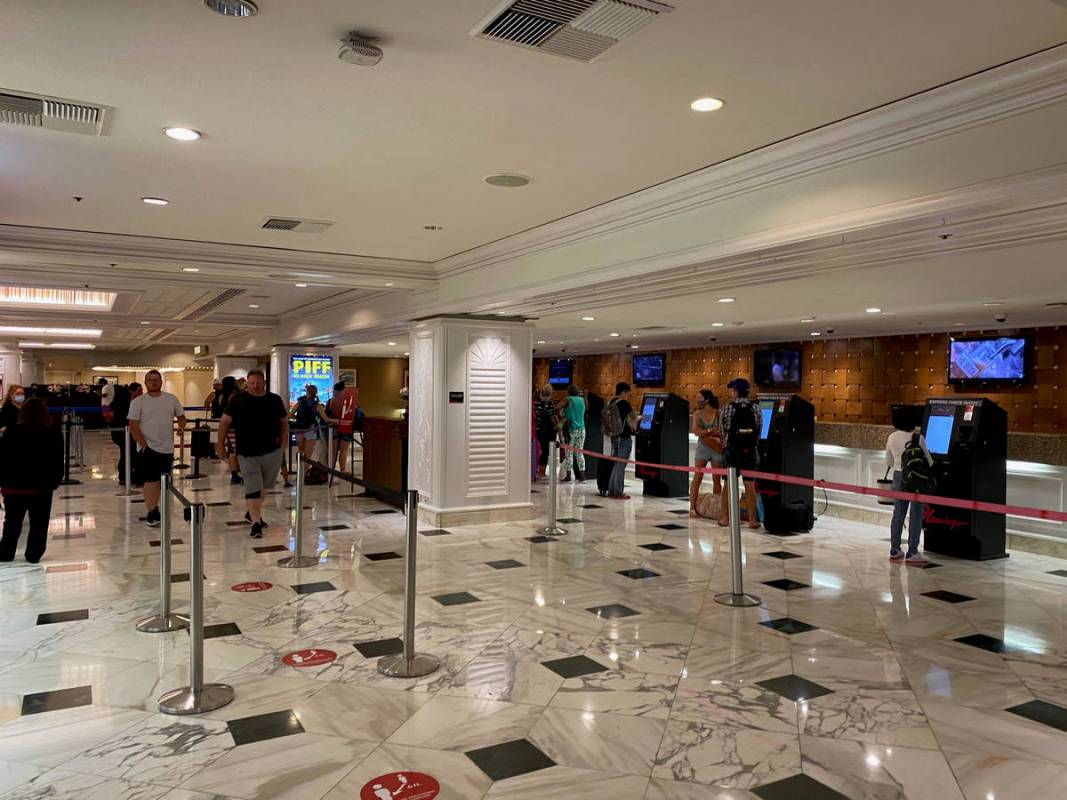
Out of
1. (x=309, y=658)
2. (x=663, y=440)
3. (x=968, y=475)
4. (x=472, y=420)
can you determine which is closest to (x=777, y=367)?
(x=663, y=440)

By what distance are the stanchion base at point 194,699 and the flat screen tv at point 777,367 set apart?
12526 mm

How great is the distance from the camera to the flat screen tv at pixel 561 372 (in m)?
20.9

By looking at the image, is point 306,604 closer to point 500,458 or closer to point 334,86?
point 334,86

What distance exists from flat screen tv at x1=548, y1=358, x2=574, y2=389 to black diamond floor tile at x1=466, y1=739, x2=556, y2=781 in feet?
58.4

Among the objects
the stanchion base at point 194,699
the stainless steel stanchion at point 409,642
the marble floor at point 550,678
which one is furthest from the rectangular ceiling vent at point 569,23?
the stanchion base at point 194,699

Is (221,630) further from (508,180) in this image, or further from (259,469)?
(508,180)

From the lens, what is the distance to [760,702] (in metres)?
3.54

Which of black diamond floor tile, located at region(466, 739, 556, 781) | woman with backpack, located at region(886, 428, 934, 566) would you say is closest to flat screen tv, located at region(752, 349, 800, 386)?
woman with backpack, located at region(886, 428, 934, 566)

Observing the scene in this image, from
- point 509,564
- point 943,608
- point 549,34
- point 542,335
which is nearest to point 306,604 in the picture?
point 509,564

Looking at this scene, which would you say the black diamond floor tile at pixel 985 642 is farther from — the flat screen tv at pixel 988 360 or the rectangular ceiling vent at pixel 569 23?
the flat screen tv at pixel 988 360

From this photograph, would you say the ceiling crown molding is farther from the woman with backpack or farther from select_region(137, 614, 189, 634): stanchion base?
select_region(137, 614, 189, 634): stanchion base

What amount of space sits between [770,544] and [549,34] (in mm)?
5630

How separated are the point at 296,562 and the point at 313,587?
2.39 ft

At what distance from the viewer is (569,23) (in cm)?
279
